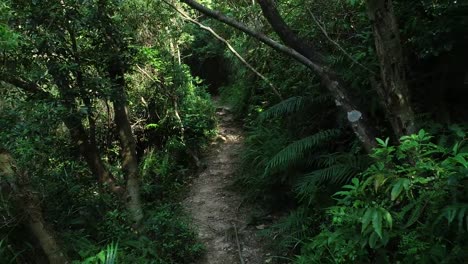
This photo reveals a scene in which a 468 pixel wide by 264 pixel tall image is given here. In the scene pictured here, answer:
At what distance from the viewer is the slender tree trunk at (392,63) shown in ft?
12.4

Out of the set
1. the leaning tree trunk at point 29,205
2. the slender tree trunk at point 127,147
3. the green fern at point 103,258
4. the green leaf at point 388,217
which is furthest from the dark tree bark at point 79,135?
the green leaf at point 388,217

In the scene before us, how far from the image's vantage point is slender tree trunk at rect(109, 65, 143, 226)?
6.05 meters

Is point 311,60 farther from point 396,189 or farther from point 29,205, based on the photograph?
point 29,205

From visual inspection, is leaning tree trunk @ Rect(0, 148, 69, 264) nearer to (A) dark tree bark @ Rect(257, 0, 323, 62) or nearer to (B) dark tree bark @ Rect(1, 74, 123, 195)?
(B) dark tree bark @ Rect(1, 74, 123, 195)

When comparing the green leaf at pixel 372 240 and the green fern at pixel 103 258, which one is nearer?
the green leaf at pixel 372 240

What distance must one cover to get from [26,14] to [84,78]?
111cm

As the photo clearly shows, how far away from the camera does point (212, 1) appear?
10.9 meters

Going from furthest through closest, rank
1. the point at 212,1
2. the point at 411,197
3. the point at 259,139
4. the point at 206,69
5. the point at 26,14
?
the point at 206,69
the point at 212,1
the point at 259,139
the point at 26,14
the point at 411,197

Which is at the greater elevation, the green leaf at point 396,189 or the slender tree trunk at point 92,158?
the slender tree trunk at point 92,158

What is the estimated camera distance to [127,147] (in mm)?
6965

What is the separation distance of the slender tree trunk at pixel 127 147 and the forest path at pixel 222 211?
1045mm

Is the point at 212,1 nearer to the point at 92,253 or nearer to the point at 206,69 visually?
the point at 206,69

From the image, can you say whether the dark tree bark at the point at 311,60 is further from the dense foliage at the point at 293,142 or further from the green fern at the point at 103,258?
the green fern at the point at 103,258

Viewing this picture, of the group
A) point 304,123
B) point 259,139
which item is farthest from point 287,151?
point 259,139
